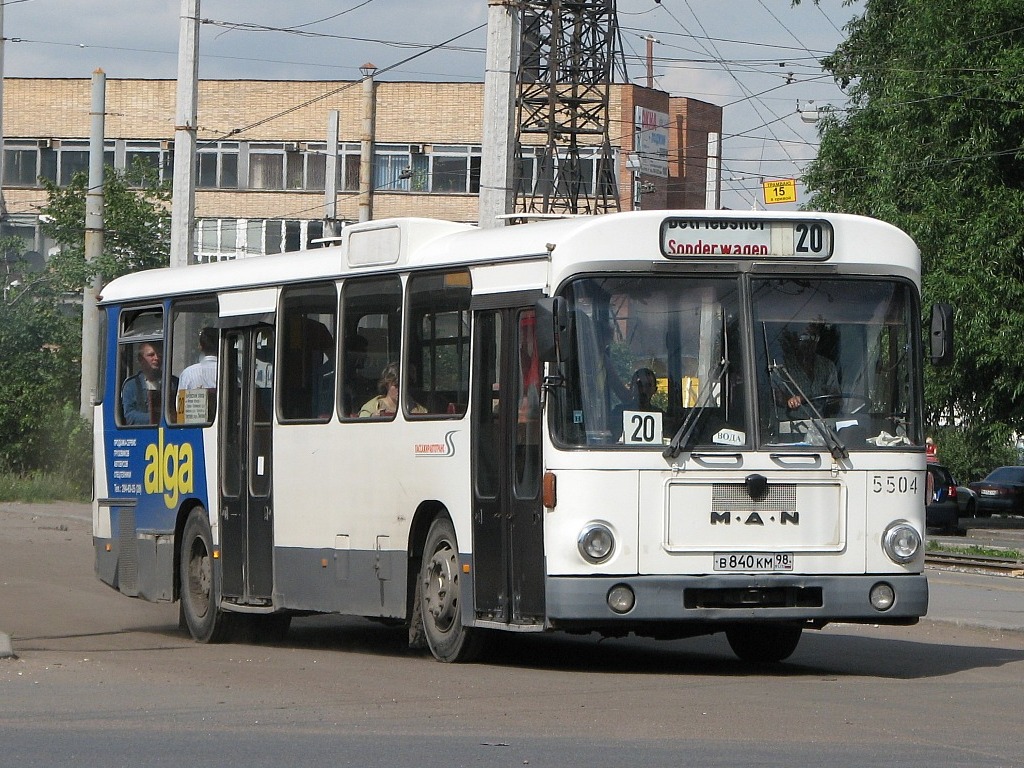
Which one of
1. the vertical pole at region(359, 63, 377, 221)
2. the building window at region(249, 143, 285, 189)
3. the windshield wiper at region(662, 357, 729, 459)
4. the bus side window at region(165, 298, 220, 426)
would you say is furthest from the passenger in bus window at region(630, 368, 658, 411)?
the building window at region(249, 143, 285, 189)

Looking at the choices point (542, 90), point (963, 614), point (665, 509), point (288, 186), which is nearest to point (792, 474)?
point (665, 509)

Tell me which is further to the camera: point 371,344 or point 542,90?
point 542,90

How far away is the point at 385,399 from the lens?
13.2m

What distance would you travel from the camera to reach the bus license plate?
11.4 metres

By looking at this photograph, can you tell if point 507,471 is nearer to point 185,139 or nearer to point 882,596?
point 882,596

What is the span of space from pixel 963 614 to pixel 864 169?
69.2ft

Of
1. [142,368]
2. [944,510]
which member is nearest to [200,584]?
[142,368]

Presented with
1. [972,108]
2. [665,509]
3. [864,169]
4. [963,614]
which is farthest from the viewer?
[864,169]

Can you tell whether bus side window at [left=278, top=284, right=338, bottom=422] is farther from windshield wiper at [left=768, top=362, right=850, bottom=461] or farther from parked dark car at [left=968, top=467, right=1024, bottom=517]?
parked dark car at [left=968, top=467, right=1024, bottom=517]

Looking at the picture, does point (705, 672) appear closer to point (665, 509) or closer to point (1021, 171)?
point (665, 509)

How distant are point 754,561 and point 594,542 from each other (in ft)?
3.17

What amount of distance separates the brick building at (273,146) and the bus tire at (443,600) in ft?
169

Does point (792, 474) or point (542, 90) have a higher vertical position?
point (542, 90)

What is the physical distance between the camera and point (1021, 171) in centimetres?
3566
